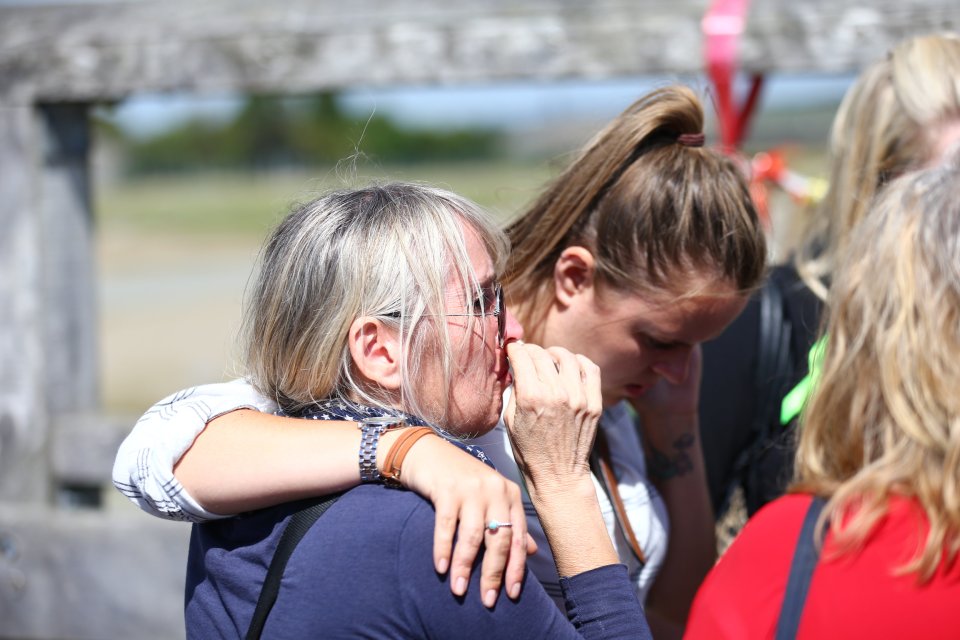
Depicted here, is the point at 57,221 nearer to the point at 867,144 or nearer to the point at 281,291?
the point at 281,291

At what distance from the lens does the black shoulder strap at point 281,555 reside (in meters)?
1.26

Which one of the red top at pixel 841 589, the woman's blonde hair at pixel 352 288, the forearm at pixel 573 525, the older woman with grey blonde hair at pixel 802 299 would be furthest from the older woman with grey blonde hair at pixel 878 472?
the older woman with grey blonde hair at pixel 802 299

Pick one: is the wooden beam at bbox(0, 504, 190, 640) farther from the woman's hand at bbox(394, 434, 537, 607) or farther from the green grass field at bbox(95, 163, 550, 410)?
the woman's hand at bbox(394, 434, 537, 607)

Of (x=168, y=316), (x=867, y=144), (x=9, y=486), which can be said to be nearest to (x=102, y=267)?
(x=168, y=316)

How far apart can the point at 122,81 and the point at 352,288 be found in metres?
1.77

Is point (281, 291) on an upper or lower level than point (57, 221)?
upper

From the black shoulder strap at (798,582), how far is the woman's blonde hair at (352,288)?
553 millimetres

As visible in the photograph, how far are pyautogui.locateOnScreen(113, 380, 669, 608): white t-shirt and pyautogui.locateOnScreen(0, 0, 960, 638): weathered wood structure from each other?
1.20 m

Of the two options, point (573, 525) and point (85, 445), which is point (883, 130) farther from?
point (85, 445)

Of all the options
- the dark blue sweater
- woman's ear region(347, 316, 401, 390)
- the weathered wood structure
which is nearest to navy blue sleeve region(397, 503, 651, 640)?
the dark blue sweater

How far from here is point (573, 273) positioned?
6.15ft

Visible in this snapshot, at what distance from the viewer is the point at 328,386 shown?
1426mm

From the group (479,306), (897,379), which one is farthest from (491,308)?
(897,379)

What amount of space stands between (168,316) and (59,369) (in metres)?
12.0
